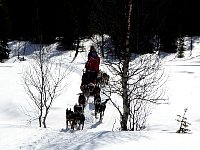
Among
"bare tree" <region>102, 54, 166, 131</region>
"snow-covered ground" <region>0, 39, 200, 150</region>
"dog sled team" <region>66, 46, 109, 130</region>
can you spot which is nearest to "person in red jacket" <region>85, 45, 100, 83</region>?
"dog sled team" <region>66, 46, 109, 130</region>

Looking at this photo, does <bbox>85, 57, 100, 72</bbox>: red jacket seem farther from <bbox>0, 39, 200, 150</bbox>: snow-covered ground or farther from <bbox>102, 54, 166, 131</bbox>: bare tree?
<bbox>102, 54, 166, 131</bbox>: bare tree

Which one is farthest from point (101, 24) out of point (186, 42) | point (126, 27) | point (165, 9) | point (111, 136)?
point (186, 42)

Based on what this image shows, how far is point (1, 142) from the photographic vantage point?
10953 millimetres

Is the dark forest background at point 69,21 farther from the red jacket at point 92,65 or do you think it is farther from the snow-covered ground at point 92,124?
the red jacket at point 92,65

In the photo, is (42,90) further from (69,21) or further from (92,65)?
(69,21)

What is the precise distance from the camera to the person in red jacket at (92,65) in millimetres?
17625

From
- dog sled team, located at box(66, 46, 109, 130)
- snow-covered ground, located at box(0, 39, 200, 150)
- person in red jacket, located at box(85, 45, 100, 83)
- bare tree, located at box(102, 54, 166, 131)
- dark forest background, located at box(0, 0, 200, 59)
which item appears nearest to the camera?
snow-covered ground, located at box(0, 39, 200, 150)

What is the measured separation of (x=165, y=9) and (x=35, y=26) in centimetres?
1543

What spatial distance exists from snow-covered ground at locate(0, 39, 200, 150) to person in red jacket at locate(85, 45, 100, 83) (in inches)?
55.2

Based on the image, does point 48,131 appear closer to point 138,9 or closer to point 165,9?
point 138,9

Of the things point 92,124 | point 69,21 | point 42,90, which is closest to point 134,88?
point 92,124

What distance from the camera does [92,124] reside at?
14.7 meters

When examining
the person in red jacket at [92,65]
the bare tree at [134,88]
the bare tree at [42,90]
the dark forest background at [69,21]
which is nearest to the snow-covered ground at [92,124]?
the bare tree at [42,90]

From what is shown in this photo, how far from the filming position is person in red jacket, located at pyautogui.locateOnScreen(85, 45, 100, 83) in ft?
57.8
